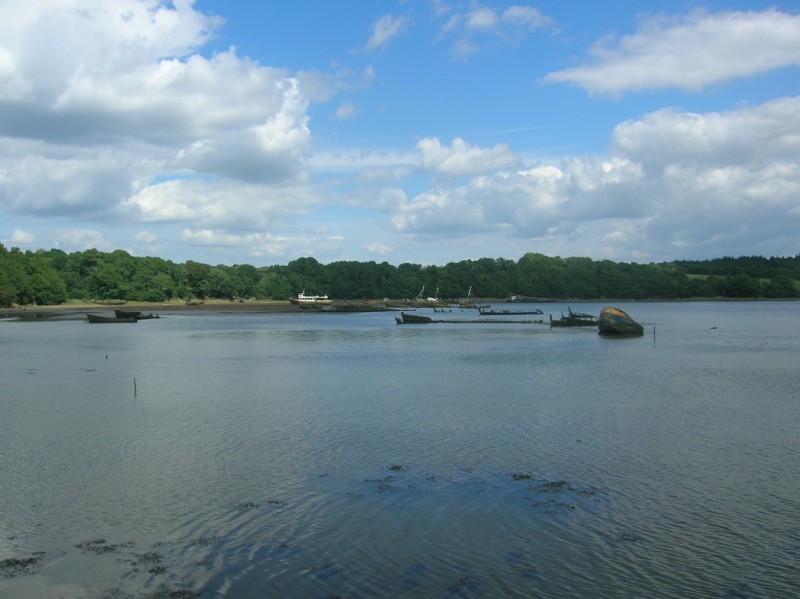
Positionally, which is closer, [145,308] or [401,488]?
[401,488]

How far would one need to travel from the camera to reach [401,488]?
547 inches

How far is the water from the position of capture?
31.4ft

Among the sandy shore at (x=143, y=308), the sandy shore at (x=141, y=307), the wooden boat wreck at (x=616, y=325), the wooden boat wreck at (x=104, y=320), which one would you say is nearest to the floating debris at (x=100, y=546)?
the wooden boat wreck at (x=616, y=325)

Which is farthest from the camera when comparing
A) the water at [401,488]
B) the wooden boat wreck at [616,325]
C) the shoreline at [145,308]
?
the shoreline at [145,308]

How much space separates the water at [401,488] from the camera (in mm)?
9578

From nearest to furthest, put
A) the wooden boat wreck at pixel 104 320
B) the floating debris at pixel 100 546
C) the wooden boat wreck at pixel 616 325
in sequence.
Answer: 1. the floating debris at pixel 100 546
2. the wooden boat wreck at pixel 616 325
3. the wooden boat wreck at pixel 104 320

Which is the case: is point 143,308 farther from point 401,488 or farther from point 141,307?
point 401,488

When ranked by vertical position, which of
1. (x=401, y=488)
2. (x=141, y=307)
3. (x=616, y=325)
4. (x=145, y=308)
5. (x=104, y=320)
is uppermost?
(x=141, y=307)

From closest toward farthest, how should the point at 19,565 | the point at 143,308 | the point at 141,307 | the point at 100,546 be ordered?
the point at 19,565
the point at 100,546
the point at 143,308
the point at 141,307

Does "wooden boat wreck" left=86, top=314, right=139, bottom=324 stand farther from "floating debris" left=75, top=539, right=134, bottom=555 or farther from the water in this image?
"floating debris" left=75, top=539, right=134, bottom=555

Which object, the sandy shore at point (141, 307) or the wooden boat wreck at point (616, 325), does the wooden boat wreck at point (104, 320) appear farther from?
the wooden boat wreck at point (616, 325)

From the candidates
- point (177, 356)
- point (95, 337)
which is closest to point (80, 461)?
point (177, 356)

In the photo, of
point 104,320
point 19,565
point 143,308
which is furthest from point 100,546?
point 143,308

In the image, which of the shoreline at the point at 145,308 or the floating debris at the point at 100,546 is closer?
the floating debris at the point at 100,546
